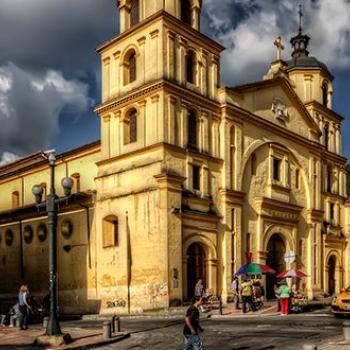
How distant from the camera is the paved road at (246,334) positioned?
16359 millimetres

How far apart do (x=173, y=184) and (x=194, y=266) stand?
469 cm

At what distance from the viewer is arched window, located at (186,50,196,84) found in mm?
32656

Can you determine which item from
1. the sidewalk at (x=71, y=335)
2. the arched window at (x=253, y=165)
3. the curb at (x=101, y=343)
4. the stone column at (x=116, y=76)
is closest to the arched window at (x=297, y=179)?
the arched window at (x=253, y=165)

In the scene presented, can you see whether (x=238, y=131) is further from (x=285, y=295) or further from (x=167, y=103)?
(x=285, y=295)

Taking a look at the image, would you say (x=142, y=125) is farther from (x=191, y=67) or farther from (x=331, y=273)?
(x=331, y=273)

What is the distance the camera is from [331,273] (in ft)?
140

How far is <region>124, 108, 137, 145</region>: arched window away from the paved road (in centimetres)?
1179

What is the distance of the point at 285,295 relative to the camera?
1010 inches

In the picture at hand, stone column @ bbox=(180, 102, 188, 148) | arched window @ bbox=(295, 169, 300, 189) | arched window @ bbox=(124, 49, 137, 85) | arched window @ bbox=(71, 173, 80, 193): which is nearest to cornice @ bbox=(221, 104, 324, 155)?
arched window @ bbox=(295, 169, 300, 189)

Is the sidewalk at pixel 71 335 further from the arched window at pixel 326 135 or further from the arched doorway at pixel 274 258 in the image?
the arched window at pixel 326 135

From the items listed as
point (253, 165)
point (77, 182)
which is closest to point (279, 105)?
point (253, 165)

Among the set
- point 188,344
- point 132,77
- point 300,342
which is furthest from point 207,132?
point 188,344

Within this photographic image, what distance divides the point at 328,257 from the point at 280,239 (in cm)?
630

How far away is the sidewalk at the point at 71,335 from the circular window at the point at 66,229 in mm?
12289
